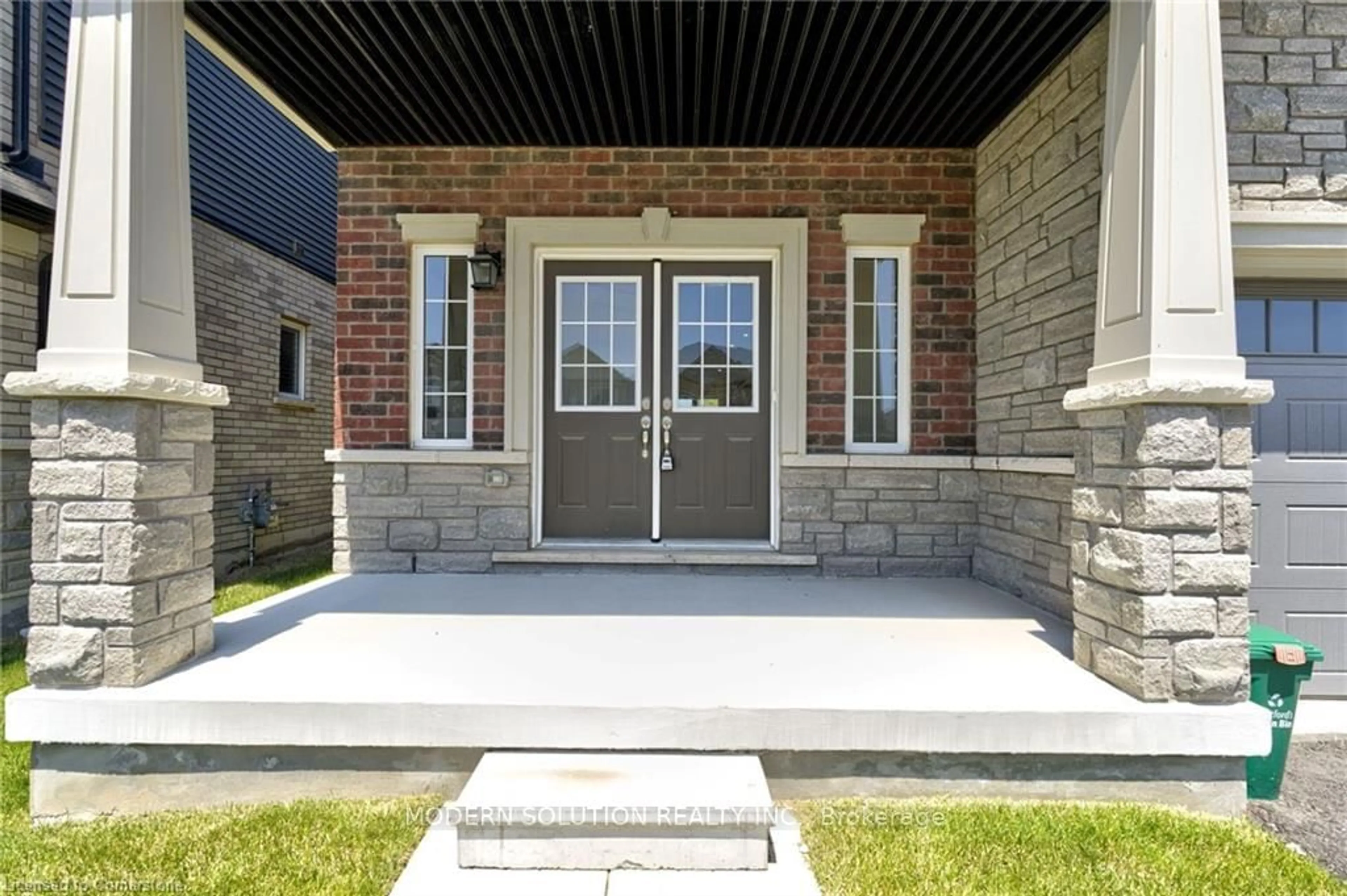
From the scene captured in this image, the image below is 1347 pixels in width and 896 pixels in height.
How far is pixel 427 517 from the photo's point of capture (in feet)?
15.1

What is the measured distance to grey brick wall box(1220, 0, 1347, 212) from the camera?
308 centimetres

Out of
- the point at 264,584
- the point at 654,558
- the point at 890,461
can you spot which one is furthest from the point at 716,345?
the point at 264,584

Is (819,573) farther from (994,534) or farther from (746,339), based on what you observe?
(746,339)

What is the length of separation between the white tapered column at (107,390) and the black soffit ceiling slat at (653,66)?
38.7 inches

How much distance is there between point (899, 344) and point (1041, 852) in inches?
128

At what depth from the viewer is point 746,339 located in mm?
4844

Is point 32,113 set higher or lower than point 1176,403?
higher

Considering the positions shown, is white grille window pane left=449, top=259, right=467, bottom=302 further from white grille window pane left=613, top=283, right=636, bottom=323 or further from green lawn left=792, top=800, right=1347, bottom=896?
green lawn left=792, top=800, right=1347, bottom=896

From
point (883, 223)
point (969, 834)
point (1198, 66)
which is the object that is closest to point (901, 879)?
point (969, 834)

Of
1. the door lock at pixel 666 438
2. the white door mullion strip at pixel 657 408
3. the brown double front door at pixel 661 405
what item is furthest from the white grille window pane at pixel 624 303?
the door lock at pixel 666 438

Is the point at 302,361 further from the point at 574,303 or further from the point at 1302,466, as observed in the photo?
the point at 1302,466

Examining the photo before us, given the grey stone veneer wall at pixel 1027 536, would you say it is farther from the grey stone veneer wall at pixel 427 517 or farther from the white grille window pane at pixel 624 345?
the grey stone veneer wall at pixel 427 517

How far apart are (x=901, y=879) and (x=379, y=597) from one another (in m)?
3.07

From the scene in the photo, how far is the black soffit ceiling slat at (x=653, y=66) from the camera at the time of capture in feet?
10.5
